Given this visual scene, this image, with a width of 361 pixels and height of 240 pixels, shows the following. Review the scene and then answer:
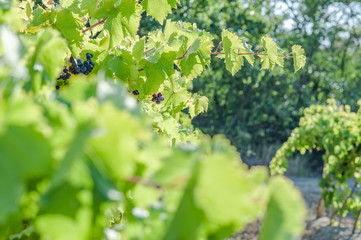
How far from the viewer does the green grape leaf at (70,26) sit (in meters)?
1.44

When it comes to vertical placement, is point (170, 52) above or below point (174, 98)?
above

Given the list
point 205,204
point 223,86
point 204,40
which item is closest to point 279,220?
point 205,204

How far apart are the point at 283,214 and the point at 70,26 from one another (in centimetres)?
122

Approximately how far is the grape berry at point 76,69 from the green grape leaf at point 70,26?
0.08m

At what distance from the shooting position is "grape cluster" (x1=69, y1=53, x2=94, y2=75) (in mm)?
1532

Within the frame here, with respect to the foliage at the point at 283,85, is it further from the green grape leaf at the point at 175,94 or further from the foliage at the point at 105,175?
the foliage at the point at 105,175

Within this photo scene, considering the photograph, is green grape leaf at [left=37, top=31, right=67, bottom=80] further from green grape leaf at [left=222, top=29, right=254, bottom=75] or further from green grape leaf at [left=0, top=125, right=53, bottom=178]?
green grape leaf at [left=222, top=29, right=254, bottom=75]

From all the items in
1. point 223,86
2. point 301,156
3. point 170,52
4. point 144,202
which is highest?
point 144,202

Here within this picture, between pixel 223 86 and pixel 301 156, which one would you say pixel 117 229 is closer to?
pixel 223 86

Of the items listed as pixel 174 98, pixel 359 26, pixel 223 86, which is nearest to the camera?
pixel 174 98

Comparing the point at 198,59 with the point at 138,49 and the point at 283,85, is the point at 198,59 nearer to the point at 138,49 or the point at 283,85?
the point at 138,49

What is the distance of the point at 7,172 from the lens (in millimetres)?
403

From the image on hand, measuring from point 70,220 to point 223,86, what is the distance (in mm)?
12085

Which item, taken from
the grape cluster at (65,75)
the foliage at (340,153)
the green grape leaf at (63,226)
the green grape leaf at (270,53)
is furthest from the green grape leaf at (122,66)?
the foliage at (340,153)
